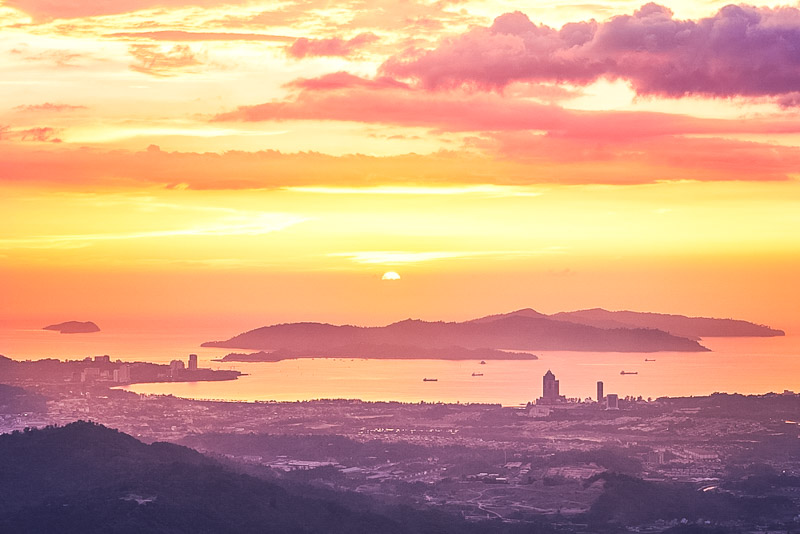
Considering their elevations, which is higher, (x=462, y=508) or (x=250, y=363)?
(x=250, y=363)

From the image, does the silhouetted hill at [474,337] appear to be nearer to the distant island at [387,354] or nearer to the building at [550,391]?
the distant island at [387,354]

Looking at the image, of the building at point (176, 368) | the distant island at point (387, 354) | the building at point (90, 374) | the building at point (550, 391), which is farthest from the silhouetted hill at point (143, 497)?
the distant island at point (387, 354)

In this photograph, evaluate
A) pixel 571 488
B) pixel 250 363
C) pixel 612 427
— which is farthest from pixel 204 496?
pixel 250 363

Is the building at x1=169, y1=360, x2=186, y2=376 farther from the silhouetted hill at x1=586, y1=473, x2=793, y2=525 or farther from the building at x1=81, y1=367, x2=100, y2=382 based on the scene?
the silhouetted hill at x1=586, y1=473, x2=793, y2=525

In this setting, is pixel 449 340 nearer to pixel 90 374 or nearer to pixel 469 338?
pixel 469 338

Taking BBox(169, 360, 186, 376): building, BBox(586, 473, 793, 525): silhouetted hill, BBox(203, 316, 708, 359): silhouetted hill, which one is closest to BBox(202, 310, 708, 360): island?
BBox(203, 316, 708, 359): silhouetted hill

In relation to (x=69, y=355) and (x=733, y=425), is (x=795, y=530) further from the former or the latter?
(x=69, y=355)
